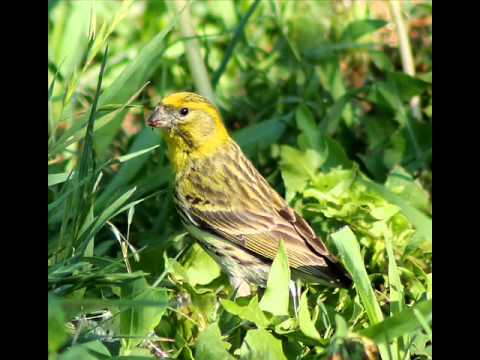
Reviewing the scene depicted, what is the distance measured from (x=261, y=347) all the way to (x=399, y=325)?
0.42m

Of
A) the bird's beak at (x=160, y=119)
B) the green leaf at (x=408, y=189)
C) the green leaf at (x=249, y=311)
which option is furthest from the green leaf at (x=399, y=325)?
the bird's beak at (x=160, y=119)

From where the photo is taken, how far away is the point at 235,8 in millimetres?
5176

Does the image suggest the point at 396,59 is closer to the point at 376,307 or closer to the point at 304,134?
the point at 304,134

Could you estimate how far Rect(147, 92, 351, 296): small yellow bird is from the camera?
359cm

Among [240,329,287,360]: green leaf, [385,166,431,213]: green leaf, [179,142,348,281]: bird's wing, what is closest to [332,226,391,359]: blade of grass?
[240,329,287,360]: green leaf

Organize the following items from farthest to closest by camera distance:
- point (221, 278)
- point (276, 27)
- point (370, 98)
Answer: point (276, 27) → point (370, 98) → point (221, 278)

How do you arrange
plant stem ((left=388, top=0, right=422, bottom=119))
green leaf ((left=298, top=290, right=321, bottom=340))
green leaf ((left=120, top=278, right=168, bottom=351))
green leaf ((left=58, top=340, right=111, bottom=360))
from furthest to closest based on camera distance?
plant stem ((left=388, top=0, right=422, bottom=119))
green leaf ((left=298, top=290, right=321, bottom=340))
green leaf ((left=120, top=278, right=168, bottom=351))
green leaf ((left=58, top=340, right=111, bottom=360))

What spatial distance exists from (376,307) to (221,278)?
976mm

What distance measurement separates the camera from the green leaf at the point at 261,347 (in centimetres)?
269

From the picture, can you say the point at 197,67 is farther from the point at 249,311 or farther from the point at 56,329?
the point at 56,329

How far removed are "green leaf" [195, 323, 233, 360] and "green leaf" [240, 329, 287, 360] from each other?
5 centimetres

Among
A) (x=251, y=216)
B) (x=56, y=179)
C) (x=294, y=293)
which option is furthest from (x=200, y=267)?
(x=56, y=179)

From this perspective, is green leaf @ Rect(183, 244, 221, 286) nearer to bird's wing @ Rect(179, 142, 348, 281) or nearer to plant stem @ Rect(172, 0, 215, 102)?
bird's wing @ Rect(179, 142, 348, 281)
